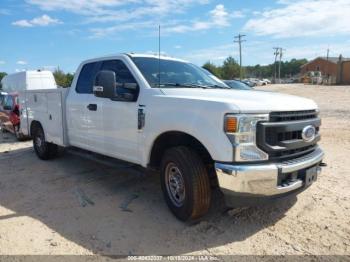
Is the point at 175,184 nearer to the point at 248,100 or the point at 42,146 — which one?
the point at 248,100

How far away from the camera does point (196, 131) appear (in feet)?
12.2

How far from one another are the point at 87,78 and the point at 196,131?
2885 millimetres

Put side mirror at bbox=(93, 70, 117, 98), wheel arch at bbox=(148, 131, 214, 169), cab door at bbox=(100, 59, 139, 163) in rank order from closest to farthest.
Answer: wheel arch at bbox=(148, 131, 214, 169)
side mirror at bbox=(93, 70, 117, 98)
cab door at bbox=(100, 59, 139, 163)

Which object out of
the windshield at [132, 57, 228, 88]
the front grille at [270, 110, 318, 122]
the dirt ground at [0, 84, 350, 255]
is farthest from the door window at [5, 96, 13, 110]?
the front grille at [270, 110, 318, 122]

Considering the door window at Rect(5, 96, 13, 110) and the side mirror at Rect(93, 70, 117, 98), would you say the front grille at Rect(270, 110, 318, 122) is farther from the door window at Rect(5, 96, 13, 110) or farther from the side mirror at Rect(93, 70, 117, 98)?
the door window at Rect(5, 96, 13, 110)

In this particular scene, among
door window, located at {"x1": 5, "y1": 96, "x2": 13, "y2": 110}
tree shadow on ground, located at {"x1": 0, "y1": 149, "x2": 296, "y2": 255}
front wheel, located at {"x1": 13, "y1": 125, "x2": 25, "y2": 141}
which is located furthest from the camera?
door window, located at {"x1": 5, "y1": 96, "x2": 13, "y2": 110}

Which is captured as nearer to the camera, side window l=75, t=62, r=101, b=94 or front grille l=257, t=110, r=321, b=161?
front grille l=257, t=110, r=321, b=161

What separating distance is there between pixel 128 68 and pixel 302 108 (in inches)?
92.5

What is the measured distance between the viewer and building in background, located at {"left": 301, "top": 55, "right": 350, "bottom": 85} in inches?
2430

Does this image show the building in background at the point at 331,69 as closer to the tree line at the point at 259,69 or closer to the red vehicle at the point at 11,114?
the tree line at the point at 259,69

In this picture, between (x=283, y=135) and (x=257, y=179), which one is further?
(x=283, y=135)

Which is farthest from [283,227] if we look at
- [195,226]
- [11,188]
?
[11,188]

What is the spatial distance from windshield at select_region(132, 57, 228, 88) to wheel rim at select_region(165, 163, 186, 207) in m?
1.11

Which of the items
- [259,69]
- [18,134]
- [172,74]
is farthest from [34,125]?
[259,69]
